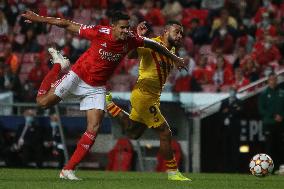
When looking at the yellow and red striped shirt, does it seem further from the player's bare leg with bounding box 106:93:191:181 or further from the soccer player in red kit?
the soccer player in red kit

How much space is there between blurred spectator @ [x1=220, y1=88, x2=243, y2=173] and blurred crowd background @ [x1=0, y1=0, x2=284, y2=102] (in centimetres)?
46

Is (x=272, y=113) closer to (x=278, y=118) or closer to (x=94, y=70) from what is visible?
(x=278, y=118)

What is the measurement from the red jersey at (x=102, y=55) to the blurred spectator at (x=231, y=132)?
6.82m

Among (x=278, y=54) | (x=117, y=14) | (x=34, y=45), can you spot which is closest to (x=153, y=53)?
(x=117, y=14)

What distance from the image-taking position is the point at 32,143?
64.9 feet

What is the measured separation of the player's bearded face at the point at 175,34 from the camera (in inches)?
541

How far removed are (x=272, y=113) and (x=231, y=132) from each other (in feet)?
3.20

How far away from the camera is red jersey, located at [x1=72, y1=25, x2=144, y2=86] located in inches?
503

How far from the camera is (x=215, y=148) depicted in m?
19.5

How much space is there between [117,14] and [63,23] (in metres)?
0.75

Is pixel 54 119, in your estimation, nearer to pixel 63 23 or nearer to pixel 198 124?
pixel 198 124

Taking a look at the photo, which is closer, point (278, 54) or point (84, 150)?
point (84, 150)

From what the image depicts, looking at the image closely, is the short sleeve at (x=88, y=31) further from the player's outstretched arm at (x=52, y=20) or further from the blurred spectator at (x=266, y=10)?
the blurred spectator at (x=266, y=10)

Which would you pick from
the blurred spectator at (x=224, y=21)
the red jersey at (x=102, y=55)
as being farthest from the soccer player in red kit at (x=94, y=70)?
the blurred spectator at (x=224, y=21)
